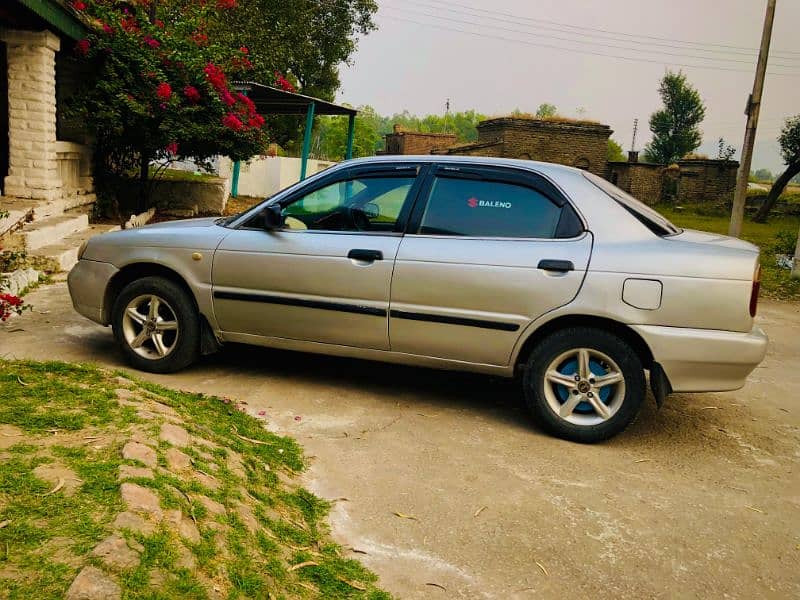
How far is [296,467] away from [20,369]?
1.68m

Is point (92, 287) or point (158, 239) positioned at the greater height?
point (158, 239)

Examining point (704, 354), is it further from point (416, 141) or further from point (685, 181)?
point (416, 141)

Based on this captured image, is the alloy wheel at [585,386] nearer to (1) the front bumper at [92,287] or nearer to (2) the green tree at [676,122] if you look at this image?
(1) the front bumper at [92,287]

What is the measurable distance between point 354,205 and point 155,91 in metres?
8.55

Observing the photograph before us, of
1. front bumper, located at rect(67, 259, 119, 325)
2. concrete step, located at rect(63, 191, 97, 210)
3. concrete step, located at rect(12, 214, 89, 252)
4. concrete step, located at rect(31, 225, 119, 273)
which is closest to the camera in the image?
front bumper, located at rect(67, 259, 119, 325)

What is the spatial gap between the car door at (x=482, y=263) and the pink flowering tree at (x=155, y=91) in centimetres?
871

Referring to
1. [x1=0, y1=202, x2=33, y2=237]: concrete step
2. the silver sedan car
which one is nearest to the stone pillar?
[x1=0, y1=202, x2=33, y2=237]: concrete step

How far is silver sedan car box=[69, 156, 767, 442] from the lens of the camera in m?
4.45

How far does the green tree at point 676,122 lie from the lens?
64875mm

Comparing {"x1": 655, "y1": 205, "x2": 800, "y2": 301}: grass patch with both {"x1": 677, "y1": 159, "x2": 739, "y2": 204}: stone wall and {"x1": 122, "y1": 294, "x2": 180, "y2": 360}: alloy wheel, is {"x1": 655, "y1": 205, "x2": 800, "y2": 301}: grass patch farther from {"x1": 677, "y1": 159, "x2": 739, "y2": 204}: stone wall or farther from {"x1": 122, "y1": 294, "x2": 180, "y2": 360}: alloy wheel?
{"x1": 122, "y1": 294, "x2": 180, "y2": 360}: alloy wheel

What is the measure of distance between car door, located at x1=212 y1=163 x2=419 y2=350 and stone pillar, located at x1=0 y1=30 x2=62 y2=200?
23.3 feet

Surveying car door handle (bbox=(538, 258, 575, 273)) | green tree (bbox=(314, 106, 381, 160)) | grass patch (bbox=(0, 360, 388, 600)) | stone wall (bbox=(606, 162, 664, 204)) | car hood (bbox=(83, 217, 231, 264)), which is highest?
green tree (bbox=(314, 106, 381, 160))

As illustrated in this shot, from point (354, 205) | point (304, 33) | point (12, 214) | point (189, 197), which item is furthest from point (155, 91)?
point (304, 33)

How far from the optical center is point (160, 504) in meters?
2.71
